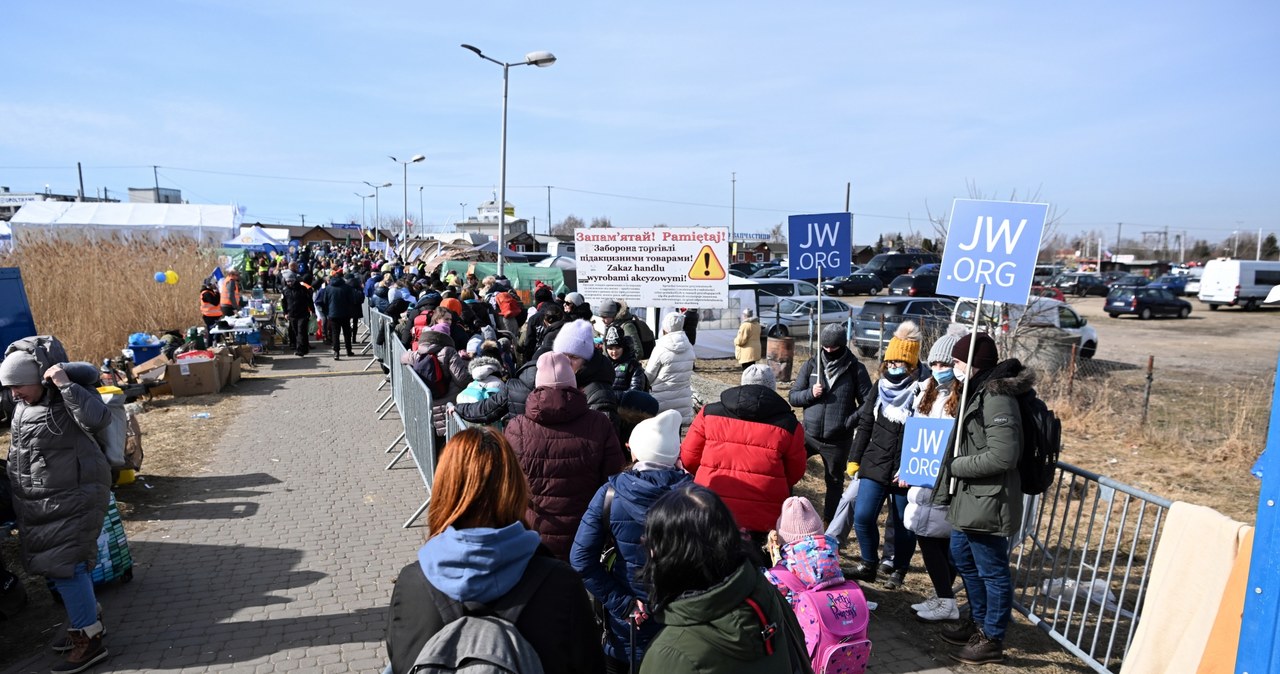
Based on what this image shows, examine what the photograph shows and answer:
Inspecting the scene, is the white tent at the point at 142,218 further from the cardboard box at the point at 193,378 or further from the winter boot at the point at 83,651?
the winter boot at the point at 83,651

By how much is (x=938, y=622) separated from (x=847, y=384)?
1.78m

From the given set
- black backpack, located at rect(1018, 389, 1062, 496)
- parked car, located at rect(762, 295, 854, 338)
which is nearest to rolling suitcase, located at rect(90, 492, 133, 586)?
black backpack, located at rect(1018, 389, 1062, 496)

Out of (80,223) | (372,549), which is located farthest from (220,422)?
(80,223)

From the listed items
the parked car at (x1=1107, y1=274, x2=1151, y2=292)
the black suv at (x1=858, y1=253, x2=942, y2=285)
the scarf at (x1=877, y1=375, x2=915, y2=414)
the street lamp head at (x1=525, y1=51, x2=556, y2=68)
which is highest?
the street lamp head at (x1=525, y1=51, x2=556, y2=68)

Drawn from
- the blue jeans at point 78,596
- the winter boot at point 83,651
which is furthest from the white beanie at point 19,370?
the winter boot at point 83,651

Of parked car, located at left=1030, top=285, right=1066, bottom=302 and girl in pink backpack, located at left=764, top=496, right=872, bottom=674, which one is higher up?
parked car, located at left=1030, top=285, right=1066, bottom=302

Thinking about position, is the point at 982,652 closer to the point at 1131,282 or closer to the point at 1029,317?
the point at 1029,317

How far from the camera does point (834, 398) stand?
585 centimetres

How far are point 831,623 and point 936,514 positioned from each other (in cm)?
165

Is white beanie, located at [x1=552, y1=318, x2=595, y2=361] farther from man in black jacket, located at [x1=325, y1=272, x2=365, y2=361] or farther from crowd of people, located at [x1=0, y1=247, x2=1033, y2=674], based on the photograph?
man in black jacket, located at [x1=325, y1=272, x2=365, y2=361]

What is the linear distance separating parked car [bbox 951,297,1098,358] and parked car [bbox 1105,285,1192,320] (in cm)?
2046

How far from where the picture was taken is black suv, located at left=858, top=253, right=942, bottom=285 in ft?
151

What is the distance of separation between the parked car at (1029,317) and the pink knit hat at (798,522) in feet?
18.8

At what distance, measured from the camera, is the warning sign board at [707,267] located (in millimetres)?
10227
